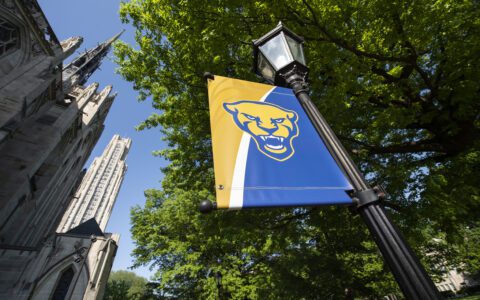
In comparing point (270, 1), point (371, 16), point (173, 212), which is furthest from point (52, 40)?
point (371, 16)

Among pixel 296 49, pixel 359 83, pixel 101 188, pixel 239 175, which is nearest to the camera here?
pixel 239 175

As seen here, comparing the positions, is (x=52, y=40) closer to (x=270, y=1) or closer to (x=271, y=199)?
(x=270, y=1)

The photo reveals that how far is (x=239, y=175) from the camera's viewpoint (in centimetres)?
198

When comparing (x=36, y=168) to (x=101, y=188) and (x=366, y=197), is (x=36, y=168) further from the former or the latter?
(x=101, y=188)

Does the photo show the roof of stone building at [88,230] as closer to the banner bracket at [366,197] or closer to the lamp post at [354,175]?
the lamp post at [354,175]

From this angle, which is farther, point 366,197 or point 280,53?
point 280,53

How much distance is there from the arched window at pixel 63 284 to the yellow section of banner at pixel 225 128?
24544mm

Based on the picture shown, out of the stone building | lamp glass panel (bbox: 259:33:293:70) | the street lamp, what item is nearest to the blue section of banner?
the street lamp

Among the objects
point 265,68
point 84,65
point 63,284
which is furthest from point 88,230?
point 265,68

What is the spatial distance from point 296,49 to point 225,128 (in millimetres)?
1680

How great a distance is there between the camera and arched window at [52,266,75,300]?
18.9 m

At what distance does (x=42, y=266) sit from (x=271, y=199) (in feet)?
81.7

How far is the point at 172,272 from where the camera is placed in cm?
1259

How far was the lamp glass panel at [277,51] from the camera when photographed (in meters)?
2.94
